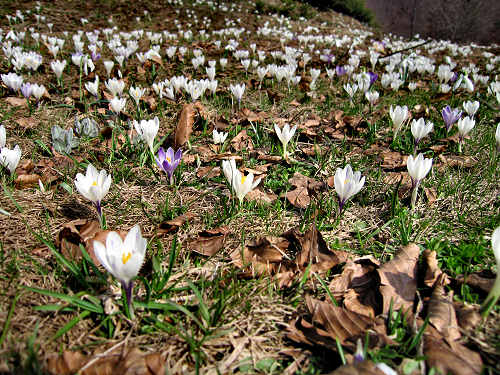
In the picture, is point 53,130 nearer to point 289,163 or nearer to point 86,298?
point 86,298

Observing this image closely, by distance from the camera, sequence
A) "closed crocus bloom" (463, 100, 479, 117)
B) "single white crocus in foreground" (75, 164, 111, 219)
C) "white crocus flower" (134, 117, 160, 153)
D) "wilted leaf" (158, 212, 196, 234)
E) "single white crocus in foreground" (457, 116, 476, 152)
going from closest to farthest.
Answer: "single white crocus in foreground" (75, 164, 111, 219)
"wilted leaf" (158, 212, 196, 234)
"white crocus flower" (134, 117, 160, 153)
"single white crocus in foreground" (457, 116, 476, 152)
"closed crocus bloom" (463, 100, 479, 117)

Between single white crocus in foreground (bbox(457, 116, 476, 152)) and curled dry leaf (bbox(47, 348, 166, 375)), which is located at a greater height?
single white crocus in foreground (bbox(457, 116, 476, 152))

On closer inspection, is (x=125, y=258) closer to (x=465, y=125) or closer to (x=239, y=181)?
(x=239, y=181)

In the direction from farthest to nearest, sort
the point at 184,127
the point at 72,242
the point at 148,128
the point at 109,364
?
the point at 184,127, the point at 148,128, the point at 72,242, the point at 109,364

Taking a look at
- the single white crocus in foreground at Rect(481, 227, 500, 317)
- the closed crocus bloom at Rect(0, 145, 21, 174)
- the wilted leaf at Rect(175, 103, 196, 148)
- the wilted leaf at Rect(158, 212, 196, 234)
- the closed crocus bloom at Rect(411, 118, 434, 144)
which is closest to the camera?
the single white crocus in foreground at Rect(481, 227, 500, 317)

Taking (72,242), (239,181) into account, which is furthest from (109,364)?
(239,181)

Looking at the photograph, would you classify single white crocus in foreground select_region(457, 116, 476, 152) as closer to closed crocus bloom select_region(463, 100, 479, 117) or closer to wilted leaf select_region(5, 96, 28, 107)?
closed crocus bloom select_region(463, 100, 479, 117)

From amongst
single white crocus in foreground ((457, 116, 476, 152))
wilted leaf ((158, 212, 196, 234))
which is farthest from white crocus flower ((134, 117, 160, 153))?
single white crocus in foreground ((457, 116, 476, 152))

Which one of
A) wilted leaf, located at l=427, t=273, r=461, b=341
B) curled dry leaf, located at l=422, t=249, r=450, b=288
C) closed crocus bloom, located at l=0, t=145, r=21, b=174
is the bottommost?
wilted leaf, located at l=427, t=273, r=461, b=341

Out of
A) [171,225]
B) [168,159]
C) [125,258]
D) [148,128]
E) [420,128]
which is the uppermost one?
[420,128]
